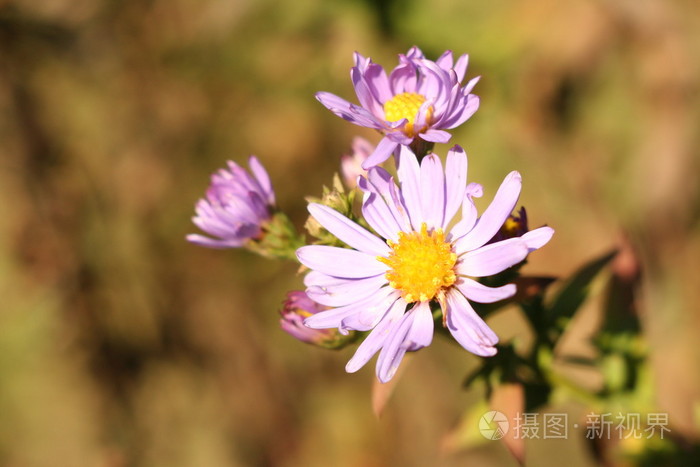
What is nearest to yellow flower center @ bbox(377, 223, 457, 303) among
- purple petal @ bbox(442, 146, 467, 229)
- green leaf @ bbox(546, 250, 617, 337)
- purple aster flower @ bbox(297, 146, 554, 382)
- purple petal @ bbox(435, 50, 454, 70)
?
purple aster flower @ bbox(297, 146, 554, 382)

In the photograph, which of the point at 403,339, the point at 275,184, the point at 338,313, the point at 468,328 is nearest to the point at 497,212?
the point at 468,328

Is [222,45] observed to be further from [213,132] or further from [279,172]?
[279,172]

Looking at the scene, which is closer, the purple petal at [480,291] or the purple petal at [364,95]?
the purple petal at [480,291]

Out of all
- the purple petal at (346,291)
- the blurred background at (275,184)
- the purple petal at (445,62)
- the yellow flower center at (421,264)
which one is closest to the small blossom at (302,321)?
the purple petal at (346,291)

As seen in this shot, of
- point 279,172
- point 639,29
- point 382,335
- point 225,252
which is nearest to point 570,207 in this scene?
point 639,29

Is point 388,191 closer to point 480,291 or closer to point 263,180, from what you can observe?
point 480,291

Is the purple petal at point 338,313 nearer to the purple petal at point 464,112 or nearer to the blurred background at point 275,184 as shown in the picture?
the purple petal at point 464,112

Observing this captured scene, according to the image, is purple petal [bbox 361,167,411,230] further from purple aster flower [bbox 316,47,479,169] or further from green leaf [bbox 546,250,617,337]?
green leaf [bbox 546,250,617,337]
